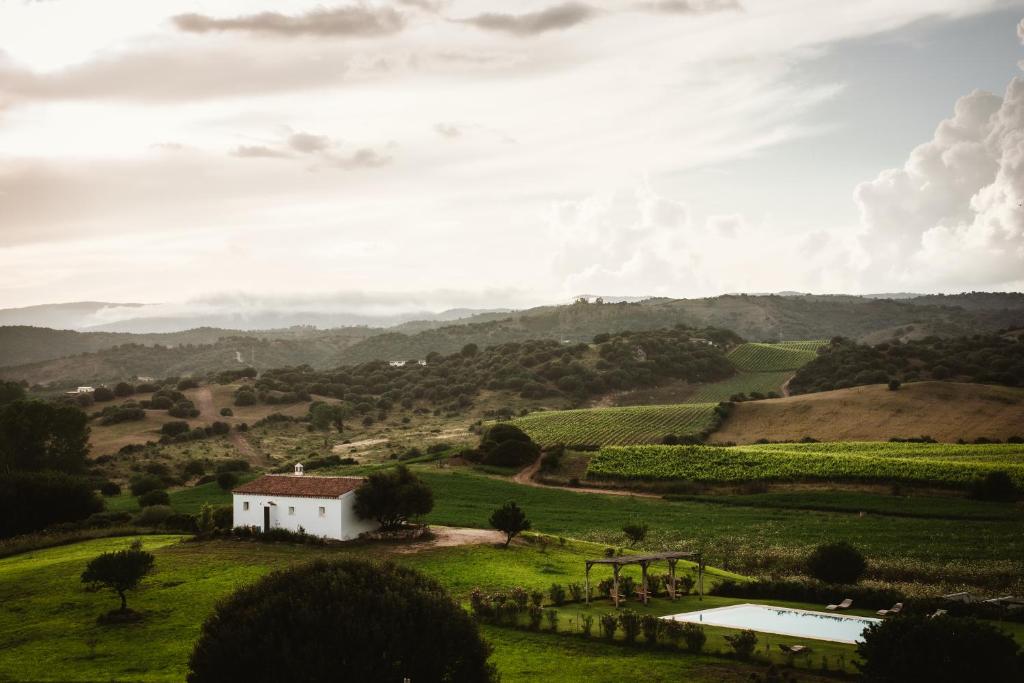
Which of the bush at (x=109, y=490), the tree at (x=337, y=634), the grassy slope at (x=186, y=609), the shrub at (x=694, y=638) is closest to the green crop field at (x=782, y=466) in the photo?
the grassy slope at (x=186, y=609)

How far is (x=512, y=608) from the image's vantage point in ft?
97.8

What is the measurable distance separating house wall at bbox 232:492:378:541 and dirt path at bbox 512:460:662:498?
24805mm

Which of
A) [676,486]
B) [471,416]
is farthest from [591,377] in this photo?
[676,486]

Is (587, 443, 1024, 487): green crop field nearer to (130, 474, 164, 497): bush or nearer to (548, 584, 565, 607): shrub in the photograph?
(548, 584, 565, 607): shrub

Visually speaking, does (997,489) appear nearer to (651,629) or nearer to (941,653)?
(651,629)

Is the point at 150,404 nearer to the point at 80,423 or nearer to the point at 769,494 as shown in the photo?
the point at 80,423

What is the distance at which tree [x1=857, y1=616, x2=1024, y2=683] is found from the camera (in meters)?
17.8

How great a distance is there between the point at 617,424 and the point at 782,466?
1145 inches

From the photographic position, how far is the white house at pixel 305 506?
4391cm

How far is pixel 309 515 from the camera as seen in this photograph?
44.6m

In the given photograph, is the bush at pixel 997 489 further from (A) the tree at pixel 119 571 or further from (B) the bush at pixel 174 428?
(B) the bush at pixel 174 428

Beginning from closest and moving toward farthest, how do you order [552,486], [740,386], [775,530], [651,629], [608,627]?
1. [651,629]
2. [608,627]
3. [775,530]
4. [552,486]
5. [740,386]

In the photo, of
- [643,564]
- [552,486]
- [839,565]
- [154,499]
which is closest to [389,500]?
[643,564]

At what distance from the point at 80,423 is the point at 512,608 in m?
64.0
